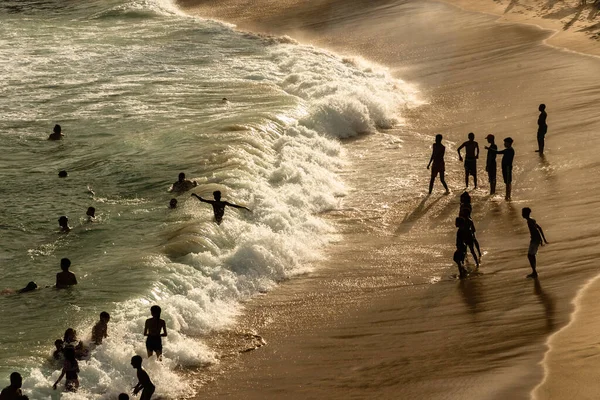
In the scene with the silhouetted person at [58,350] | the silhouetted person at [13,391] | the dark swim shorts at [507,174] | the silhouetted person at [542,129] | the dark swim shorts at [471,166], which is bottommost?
the silhouetted person at [13,391]

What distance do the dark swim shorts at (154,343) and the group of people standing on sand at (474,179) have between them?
498 cm

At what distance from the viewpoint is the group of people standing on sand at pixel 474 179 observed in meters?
16.4

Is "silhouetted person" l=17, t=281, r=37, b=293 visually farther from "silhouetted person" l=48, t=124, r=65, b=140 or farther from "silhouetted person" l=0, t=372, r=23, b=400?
"silhouetted person" l=48, t=124, r=65, b=140

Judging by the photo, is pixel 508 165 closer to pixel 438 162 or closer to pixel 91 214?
pixel 438 162

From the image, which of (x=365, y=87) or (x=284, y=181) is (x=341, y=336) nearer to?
(x=284, y=181)

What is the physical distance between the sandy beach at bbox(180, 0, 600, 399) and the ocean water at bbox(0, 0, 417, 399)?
62cm

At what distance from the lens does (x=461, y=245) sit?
17016 millimetres

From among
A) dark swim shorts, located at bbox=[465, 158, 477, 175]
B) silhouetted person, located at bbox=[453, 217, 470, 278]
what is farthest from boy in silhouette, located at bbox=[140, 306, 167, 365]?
dark swim shorts, located at bbox=[465, 158, 477, 175]

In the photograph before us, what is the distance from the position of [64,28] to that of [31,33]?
1.64 metres

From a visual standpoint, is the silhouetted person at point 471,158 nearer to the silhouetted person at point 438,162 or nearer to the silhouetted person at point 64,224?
the silhouetted person at point 438,162

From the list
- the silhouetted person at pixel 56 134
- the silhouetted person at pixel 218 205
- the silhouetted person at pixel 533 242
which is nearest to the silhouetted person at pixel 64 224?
the silhouetted person at pixel 218 205

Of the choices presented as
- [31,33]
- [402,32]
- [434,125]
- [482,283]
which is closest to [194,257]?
[482,283]

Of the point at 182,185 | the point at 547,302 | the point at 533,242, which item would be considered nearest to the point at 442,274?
the point at 533,242

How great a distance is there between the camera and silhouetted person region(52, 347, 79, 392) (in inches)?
540
